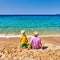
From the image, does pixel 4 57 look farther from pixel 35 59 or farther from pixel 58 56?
pixel 58 56

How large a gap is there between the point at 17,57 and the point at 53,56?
127 cm

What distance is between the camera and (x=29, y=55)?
27.5 ft

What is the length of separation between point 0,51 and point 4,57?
0.57 meters

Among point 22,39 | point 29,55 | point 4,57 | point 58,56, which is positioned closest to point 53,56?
point 58,56

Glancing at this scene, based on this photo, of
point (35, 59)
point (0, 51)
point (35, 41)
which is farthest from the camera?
point (35, 41)

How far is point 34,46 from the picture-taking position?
10164 millimetres

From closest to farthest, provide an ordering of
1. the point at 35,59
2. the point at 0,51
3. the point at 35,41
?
the point at 35,59 < the point at 0,51 < the point at 35,41

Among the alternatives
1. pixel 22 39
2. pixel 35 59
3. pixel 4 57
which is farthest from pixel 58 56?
pixel 22 39

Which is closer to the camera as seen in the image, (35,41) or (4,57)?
(4,57)

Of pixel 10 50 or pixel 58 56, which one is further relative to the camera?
pixel 10 50

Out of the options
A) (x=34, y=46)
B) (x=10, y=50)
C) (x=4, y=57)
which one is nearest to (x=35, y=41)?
(x=34, y=46)

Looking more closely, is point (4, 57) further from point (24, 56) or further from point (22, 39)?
point (22, 39)

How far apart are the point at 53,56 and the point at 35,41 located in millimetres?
1993

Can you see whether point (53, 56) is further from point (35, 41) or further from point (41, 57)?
point (35, 41)
